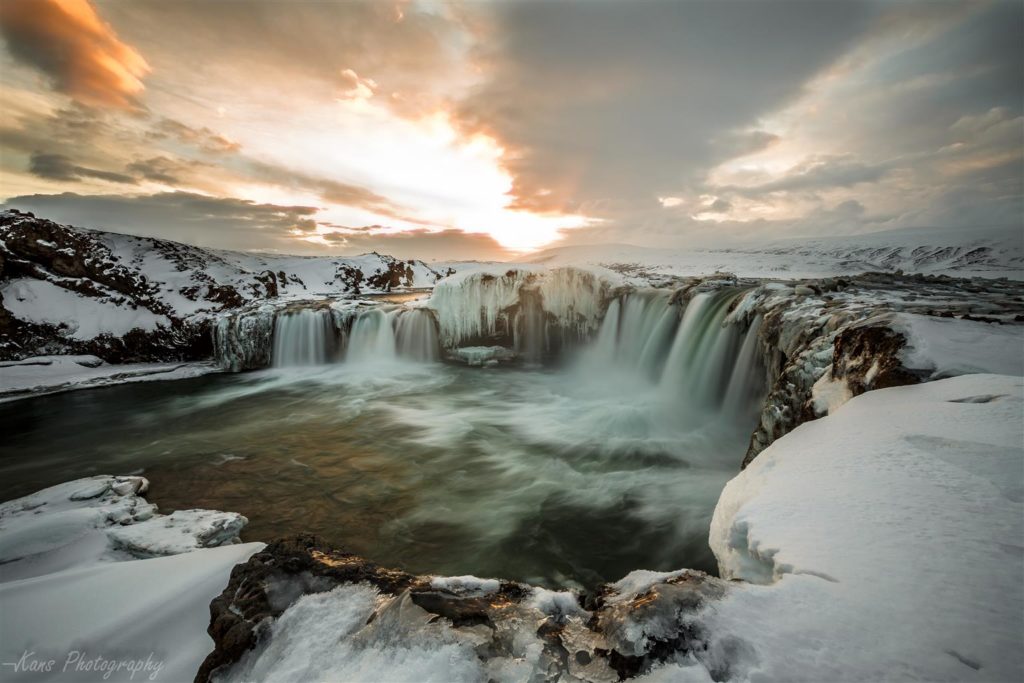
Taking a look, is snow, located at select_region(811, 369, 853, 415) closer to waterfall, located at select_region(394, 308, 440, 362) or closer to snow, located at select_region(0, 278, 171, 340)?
waterfall, located at select_region(394, 308, 440, 362)

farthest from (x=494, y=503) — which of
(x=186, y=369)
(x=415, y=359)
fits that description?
(x=186, y=369)

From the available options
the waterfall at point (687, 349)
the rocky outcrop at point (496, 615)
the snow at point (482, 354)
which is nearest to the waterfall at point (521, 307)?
the snow at point (482, 354)

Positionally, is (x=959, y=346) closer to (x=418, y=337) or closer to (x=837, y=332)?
(x=837, y=332)

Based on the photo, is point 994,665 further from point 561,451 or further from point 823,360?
point 561,451

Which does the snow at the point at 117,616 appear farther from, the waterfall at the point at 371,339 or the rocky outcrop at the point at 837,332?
the waterfall at the point at 371,339

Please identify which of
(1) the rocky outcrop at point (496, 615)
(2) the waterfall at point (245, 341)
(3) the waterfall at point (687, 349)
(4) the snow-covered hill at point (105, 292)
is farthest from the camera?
(2) the waterfall at point (245, 341)

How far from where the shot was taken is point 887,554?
160 centimetres

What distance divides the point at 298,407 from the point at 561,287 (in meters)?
9.17

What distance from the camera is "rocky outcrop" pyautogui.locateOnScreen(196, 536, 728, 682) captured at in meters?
1.55

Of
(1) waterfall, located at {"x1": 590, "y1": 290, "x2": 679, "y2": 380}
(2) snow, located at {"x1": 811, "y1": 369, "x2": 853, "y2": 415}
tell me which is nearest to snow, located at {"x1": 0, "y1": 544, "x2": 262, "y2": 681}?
(2) snow, located at {"x1": 811, "y1": 369, "x2": 853, "y2": 415}

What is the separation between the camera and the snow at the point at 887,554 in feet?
4.09

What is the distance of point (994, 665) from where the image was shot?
3.80 ft

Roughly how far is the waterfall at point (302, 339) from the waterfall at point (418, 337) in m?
2.85

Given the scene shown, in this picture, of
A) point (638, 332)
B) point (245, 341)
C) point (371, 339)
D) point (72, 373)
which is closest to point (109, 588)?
point (638, 332)
